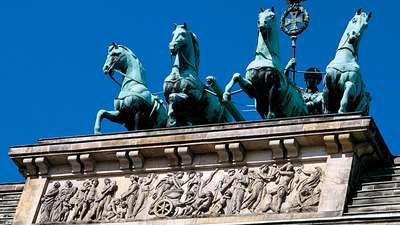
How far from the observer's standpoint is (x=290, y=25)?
3728cm

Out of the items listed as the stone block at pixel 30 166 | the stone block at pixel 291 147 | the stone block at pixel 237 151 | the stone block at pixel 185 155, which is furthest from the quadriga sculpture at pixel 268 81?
the stone block at pixel 30 166

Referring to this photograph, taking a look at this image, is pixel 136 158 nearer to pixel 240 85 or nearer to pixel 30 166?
pixel 30 166

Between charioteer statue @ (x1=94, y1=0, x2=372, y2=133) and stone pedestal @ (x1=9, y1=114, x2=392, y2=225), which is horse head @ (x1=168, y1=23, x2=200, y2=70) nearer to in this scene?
charioteer statue @ (x1=94, y1=0, x2=372, y2=133)

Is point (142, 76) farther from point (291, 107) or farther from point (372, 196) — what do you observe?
point (372, 196)

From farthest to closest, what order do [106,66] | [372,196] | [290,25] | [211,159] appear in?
[290,25] → [106,66] → [211,159] → [372,196]

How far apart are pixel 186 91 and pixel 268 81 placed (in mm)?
1986

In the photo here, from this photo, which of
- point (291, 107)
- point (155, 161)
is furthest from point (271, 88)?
point (155, 161)

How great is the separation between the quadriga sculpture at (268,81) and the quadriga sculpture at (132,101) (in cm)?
259

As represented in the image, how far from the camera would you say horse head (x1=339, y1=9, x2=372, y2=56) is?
1209 inches

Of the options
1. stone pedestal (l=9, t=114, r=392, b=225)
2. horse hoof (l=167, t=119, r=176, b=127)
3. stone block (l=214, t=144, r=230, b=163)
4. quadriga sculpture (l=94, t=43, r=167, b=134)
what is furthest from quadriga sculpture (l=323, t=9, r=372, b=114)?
quadriga sculpture (l=94, t=43, r=167, b=134)

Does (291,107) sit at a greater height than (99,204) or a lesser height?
greater

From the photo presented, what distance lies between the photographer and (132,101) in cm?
3300

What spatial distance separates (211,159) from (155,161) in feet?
4.30

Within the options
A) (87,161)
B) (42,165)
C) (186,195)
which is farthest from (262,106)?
(42,165)
